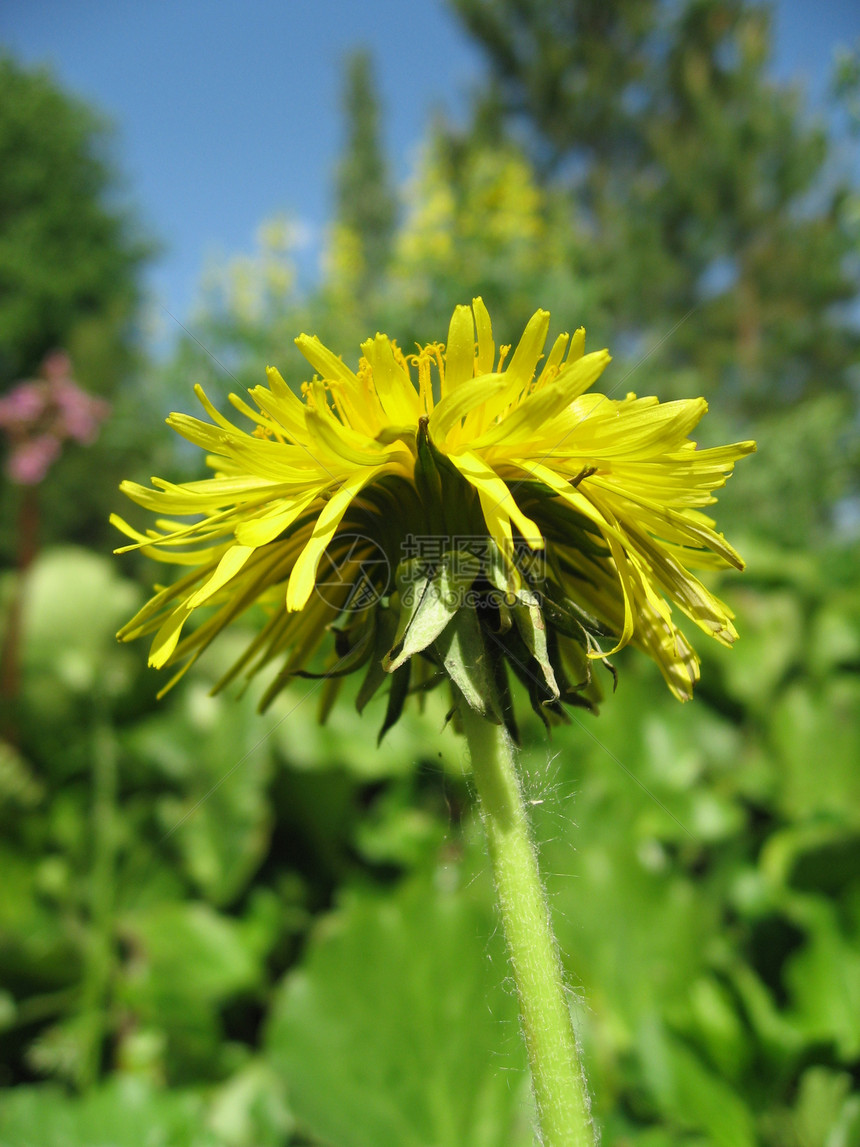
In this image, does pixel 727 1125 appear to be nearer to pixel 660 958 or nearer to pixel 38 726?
pixel 660 958

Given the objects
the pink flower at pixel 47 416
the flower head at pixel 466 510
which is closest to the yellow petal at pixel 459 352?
the flower head at pixel 466 510

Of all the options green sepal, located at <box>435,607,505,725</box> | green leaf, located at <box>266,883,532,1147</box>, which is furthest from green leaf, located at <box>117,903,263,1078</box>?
green sepal, located at <box>435,607,505,725</box>

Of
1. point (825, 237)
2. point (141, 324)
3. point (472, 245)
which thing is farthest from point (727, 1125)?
point (141, 324)

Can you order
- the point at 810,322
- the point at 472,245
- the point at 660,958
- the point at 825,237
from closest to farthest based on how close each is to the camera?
the point at 660,958 < the point at 472,245 < the point at 825,237 < the point at 810,322

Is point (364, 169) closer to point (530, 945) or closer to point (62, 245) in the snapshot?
point (62, 245)

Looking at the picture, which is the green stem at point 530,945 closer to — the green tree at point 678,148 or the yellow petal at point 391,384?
the yellow petal at point 391,384
